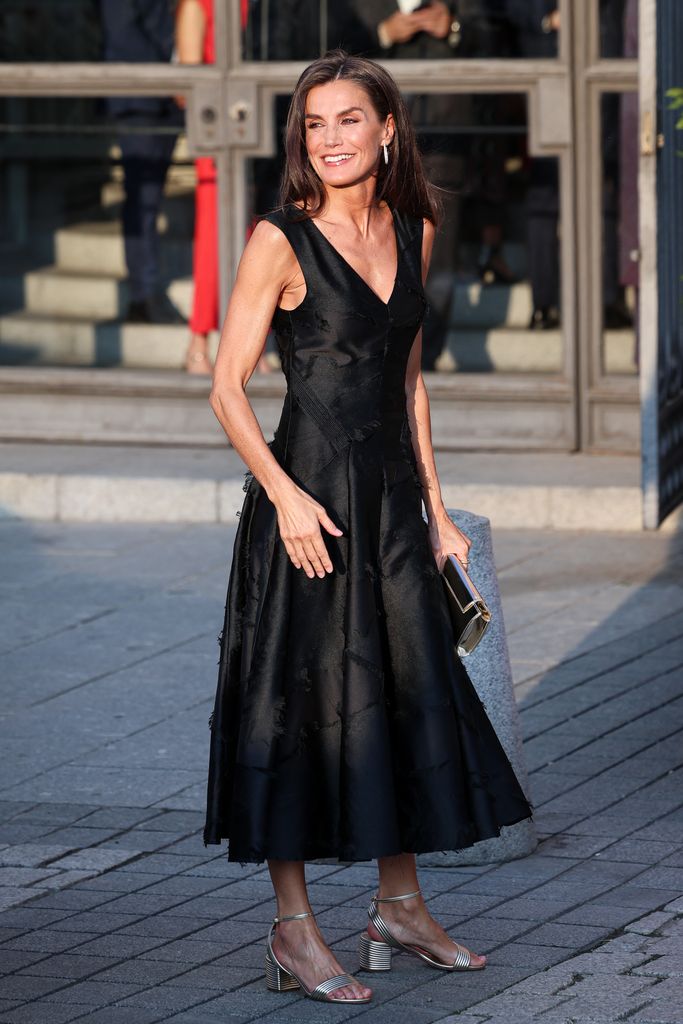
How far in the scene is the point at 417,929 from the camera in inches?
178

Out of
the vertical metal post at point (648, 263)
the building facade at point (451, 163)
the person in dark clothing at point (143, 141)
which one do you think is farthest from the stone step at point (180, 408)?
the vertical metal post at point (648, 263)

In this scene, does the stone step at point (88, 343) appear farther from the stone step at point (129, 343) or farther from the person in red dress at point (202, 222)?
the person in red dress at point (202, 222)

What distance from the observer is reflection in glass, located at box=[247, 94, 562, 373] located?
33.4 ft

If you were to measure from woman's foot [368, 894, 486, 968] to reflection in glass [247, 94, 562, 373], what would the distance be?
19.6 feet

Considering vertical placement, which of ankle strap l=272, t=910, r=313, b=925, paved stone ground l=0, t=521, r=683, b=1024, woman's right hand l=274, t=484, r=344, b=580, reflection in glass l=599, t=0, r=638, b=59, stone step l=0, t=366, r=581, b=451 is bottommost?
paved stone ground l=0, t=521, r=683, b=1024

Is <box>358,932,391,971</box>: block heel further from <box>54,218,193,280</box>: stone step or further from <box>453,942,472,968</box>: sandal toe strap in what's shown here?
<box>54,218,193,280</box>: stone step

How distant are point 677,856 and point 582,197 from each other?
5275 mm

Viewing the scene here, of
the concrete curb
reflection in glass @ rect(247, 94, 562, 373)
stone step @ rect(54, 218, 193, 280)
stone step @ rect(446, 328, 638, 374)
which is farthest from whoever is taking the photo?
stone step @ rect(54, 218, 193, 280)

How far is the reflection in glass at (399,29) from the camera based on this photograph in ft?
32.7

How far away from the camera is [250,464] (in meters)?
4.32

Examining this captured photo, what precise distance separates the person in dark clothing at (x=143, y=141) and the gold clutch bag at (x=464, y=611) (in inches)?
254

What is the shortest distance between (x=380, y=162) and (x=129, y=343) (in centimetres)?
656

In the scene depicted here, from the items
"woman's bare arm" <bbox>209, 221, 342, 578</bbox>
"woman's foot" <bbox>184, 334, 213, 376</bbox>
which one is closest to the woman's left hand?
"woman's bare arm" <bbox>209, 221, 342, 578</bbox>

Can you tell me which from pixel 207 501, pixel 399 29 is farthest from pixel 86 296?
pixel 399 29
